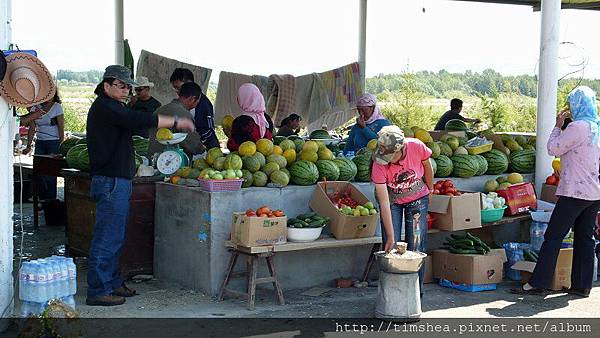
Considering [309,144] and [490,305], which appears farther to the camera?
[309,144]

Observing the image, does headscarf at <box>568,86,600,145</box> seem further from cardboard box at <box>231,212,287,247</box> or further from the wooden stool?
the wooden stool

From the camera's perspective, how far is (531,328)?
6777 mm

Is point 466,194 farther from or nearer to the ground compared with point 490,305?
farther from the ground

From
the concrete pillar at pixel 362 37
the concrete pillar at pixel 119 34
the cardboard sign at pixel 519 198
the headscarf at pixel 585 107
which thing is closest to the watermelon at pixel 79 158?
the concrete pillar at pixel 119 34

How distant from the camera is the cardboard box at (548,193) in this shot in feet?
30.7

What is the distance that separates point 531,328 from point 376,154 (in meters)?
1.96

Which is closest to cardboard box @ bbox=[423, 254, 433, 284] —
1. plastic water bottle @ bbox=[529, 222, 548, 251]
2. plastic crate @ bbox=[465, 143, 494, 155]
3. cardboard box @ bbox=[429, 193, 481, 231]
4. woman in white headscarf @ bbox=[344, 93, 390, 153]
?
cardboard box @ bbox=[429, 193, 481, 231]

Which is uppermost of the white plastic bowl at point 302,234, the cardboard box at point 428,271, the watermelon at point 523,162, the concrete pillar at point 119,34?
the concrete pillar at point 119,34

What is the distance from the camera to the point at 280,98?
47.9ft

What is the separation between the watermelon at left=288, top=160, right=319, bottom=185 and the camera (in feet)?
26.4

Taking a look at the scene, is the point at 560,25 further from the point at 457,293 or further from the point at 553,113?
the point at 457,293

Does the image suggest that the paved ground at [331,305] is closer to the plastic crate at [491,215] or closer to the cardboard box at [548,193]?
the plastic crate at [491,215]

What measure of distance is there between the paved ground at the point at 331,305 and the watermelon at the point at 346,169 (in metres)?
1.14

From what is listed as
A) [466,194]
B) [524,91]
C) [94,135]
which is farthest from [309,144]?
[524,91]
